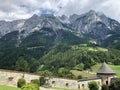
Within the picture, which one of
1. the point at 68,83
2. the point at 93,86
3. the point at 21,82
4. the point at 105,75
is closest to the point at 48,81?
the point at 68,83

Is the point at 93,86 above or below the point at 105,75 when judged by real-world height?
below

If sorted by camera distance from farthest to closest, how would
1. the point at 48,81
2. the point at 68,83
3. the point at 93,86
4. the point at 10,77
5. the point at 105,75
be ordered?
the point at 105,75 < the point at 93,86 < the point at 68,83 < the point at 48,81 < the point at 10,77

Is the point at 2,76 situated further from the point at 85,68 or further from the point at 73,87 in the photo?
the point at 85,68

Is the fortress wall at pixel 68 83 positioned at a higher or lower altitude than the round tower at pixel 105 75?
lower

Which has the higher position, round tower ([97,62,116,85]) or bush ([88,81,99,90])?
round tower ([97,62,116,85])

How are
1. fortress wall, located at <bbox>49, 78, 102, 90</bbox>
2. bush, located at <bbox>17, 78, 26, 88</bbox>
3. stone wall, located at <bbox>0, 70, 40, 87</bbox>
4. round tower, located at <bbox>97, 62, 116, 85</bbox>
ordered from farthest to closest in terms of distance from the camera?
1. round tower, located at <bbox>97, 62, 116, 85</bbox>
2. fortress wall, located at <bbox>49, 78, 102, 90</bbox>
3. bush, located at <bbox>17, 78, 26, 88</bbox>
4. stone wall, located at <bbox>0, 70, 40, 87</bbox>

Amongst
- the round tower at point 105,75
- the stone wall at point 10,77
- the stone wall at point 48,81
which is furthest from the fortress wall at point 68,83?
the stone wall at point 10,77

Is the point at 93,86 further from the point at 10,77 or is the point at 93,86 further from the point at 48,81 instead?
the point at 10,77

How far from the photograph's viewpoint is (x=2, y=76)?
49.9 meters

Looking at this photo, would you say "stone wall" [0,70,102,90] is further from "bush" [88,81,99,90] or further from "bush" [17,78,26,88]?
"bush" [88,81,99,90]

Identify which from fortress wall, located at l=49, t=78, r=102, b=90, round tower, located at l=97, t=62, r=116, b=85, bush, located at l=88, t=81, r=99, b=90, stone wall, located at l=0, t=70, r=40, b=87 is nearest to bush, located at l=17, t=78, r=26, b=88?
stone wall, located at l=0, t=70, r=40, b=87

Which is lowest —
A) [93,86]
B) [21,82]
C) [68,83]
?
[93,86]

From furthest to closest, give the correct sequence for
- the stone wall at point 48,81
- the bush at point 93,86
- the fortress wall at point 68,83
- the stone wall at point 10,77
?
1. the bush at point 93,86
2. the fortress wall at point 68,83
3. the stone wall at point 48,81
4. the stone wall at point 10,77

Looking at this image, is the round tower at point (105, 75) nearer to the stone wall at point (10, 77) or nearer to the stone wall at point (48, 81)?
the stone wall at point (48, 81)
